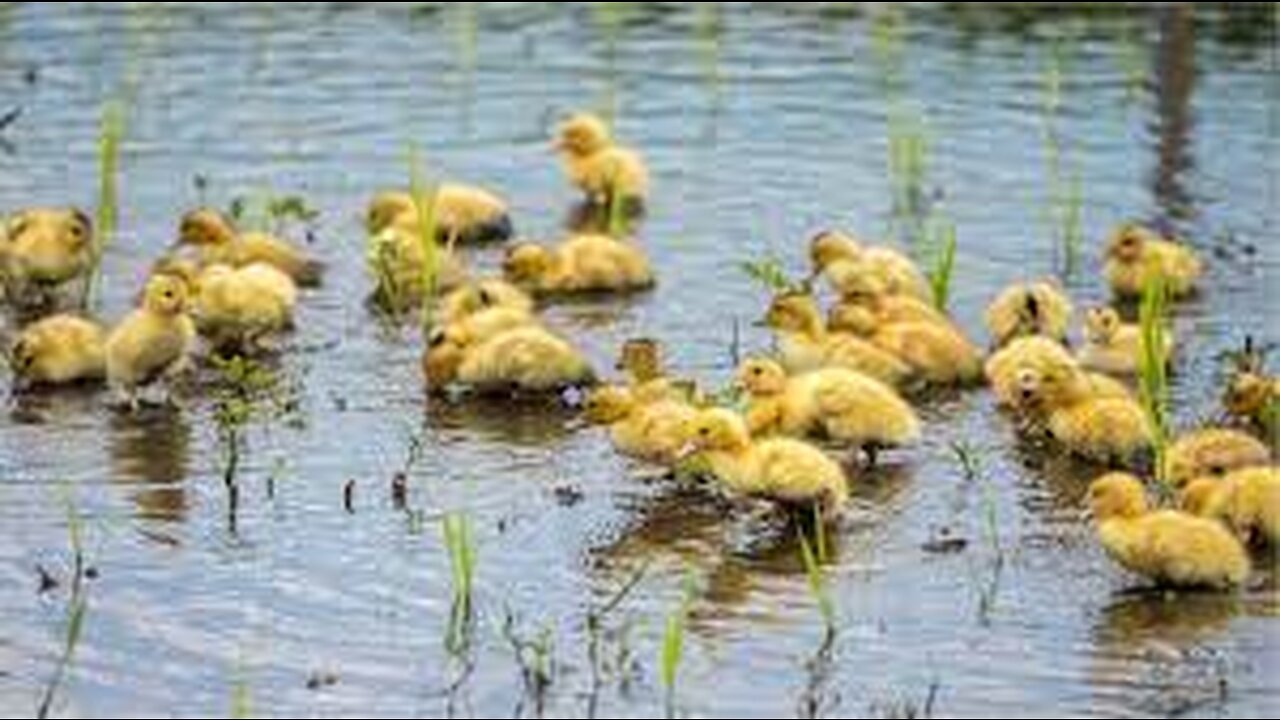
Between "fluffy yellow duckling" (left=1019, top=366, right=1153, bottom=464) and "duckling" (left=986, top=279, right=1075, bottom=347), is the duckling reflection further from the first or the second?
"duckling" (left=986, top=279, right=1075, bottom=347)

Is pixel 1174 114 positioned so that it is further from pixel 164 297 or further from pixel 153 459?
pixel 153 459

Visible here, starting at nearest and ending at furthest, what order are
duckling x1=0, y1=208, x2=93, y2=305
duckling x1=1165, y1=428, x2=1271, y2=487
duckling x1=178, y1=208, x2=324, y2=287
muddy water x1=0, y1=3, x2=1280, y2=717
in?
muddy water x1=0, y1=3, x2=1280, y2=717, duckling x1=1165, y1=428, x2=1271, y2=487, duckling x1=0, y1=208, x2=93, y2=305, duckling x1=178, y1=208, x2=324, y2=287

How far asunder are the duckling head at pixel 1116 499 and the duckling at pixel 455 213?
15.3ft

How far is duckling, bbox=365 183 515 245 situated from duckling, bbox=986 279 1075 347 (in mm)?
2538

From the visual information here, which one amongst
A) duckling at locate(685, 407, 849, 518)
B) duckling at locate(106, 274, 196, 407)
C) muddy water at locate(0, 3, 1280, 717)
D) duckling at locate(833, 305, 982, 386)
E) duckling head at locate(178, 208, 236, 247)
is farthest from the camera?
duckling head at locate(178, 208, 236, 247)

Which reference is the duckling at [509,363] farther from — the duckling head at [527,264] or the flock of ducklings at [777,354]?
the duckling head at [527,264]

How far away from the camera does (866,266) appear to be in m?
11.7

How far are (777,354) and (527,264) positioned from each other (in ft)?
5.17

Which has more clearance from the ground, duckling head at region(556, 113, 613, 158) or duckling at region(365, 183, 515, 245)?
duckling head at region(556, 113, 613, 158)

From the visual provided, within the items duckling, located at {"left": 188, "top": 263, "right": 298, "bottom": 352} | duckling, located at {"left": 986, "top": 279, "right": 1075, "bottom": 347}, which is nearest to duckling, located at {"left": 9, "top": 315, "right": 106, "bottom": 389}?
duckling, located at {"left": 188, "top": 263, "right": 298, "bottom": 352}

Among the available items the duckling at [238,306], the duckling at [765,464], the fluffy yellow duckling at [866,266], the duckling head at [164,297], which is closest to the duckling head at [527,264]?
the fluffy yellow duckling at [866,266]

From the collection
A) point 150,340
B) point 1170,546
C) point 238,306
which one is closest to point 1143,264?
point 238,306

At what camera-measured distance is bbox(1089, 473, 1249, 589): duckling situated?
8.44 meters

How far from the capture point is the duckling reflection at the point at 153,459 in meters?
9.48
